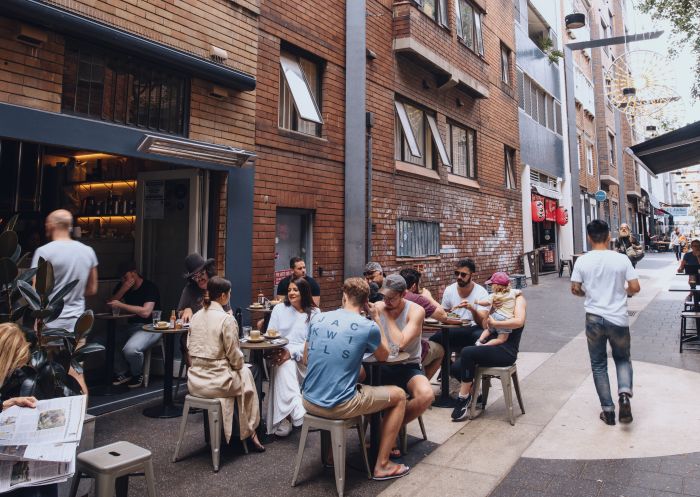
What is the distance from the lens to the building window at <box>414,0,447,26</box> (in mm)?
12266

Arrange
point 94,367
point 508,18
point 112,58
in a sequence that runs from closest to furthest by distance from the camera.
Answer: point 112,58 → point 94,367 → point 508,18

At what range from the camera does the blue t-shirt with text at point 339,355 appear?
364cm

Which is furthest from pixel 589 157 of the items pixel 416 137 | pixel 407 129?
pixel 407 129

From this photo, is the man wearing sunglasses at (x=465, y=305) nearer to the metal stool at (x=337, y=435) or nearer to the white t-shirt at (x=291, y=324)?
the white t-shirt at (x=291, y=324)

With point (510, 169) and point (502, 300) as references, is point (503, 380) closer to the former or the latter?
point (502, 300)

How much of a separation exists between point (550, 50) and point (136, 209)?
20705 millimetres

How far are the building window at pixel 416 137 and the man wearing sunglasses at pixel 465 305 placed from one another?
553cm

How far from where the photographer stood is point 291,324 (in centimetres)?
538

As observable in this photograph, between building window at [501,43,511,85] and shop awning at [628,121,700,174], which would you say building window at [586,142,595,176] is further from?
shop awning at [628,121,700,174]

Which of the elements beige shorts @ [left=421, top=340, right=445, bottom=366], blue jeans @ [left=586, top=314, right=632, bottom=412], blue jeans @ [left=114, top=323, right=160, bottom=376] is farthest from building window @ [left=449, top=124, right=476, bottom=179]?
blue jeans @ [left=114, top=323, right=160, bottom=376]

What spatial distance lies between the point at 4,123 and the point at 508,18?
16865mm

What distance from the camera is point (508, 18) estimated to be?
1752 cm

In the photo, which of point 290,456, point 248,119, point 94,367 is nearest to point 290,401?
point 290,456

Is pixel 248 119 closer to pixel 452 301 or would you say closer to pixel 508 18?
pixel 452 301
